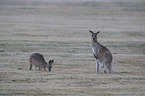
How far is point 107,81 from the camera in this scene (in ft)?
41.7

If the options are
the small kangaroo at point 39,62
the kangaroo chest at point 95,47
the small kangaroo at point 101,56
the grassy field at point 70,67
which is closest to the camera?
the grassy field at point 70,67

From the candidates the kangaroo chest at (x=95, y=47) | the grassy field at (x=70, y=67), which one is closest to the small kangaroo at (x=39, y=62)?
the grassy field at (x=70, y=67)

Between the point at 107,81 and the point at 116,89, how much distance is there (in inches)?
41.8

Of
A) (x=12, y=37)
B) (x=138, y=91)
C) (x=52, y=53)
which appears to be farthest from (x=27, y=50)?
(x=138, y=91)

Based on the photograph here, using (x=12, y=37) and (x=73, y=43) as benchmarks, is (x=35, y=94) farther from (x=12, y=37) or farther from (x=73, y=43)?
(x=12, y=37)

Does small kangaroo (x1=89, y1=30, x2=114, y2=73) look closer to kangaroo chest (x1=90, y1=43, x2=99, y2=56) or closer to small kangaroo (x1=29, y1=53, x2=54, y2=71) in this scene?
kangaroo chest (x1=90, y1=43, x2=99, y2=56)

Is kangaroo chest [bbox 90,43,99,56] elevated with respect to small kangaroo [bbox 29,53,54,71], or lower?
elevated

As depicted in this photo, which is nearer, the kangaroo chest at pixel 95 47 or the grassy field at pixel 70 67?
the grassy field at pixel 70 67

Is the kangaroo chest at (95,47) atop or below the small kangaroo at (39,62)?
atop

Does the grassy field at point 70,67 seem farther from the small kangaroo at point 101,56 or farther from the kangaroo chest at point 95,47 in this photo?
the kangaroo chest at point 95,47

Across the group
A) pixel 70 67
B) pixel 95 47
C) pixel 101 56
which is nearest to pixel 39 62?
pixel 70 67

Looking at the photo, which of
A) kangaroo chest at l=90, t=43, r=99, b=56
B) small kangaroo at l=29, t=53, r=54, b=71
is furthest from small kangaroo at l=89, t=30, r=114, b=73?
small kangaroo at l=29, t=53, r=54, b=71

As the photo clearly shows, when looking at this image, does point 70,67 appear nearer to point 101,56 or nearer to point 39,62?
point 39,62

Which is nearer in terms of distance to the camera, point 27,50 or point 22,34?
point 27,50
